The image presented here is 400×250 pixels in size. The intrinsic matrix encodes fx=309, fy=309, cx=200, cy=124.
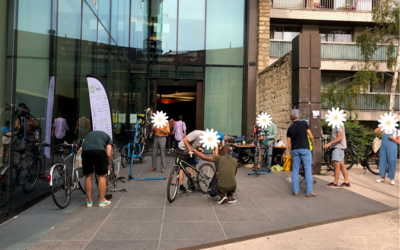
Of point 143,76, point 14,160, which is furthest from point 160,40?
point 14,160

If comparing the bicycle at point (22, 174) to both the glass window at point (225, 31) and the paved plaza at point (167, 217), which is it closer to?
the paved plaza at point (167, 217)

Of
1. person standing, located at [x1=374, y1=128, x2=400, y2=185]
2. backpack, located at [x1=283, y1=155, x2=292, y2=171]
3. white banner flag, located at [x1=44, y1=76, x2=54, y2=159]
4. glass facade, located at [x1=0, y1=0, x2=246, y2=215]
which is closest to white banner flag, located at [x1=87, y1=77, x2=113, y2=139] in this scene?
glass facade, located at [x1=0, y1=0, x2=246, y2=215]

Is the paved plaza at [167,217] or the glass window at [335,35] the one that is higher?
the glass window at [335,35]

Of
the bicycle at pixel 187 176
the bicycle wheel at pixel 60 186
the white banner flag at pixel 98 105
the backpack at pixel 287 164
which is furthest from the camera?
the backpack at pixel 287 164

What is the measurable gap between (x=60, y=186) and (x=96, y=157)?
830 mm

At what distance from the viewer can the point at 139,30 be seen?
15.0 metres

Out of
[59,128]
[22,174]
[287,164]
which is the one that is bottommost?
[287,164]

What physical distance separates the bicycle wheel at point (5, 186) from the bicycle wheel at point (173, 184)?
2.68m

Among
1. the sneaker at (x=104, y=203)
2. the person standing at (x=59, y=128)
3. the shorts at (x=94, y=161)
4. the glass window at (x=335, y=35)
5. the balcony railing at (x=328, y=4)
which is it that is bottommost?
the sneaker at (x=104, y=203)

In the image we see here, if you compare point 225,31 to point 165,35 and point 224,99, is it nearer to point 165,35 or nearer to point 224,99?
point 165,35

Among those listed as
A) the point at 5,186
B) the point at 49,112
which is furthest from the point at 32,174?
the point at 49,112

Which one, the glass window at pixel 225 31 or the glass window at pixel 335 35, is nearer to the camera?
the glass window at pixel 225 31

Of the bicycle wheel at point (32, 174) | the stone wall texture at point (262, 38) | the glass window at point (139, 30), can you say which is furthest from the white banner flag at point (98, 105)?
the stone wall texture at point (262, 38)

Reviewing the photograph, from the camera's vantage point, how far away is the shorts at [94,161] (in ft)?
18.4
